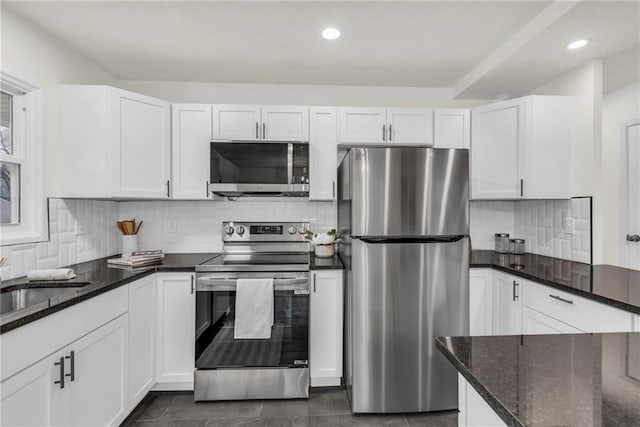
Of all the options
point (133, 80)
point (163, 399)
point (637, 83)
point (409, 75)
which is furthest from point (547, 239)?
point (133, 80)

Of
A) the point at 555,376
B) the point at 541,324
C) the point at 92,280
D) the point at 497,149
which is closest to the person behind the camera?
the point at 555,376

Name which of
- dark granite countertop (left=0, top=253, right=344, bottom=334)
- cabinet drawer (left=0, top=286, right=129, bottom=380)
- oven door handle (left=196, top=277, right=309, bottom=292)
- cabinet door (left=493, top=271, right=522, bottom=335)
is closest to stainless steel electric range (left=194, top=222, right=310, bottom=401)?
oven door handle (left=196, top=277, right=309, bottom=292)

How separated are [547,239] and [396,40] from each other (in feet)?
6.41

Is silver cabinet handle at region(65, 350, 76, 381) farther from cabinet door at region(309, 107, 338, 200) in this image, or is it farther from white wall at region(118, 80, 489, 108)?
white wall at region(118, 80, 489, 108)

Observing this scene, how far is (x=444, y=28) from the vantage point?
1.99m

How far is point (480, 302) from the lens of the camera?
7.47ft

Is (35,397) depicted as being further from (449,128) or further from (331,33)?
(449,128)

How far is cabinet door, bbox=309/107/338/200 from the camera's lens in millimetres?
2615

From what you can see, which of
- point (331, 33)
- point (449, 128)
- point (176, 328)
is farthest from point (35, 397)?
point (449, 128)

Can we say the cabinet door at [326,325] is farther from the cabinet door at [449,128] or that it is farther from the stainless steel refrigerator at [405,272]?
the cabinet door at [449,128]

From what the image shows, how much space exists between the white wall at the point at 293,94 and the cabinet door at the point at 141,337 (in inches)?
65.5

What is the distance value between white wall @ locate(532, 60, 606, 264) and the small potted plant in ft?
6.04

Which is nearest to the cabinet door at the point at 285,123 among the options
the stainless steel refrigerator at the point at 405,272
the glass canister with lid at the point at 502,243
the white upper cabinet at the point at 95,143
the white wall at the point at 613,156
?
the stainless steel refrigerator at the point at 405,272

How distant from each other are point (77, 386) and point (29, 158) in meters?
1.40
